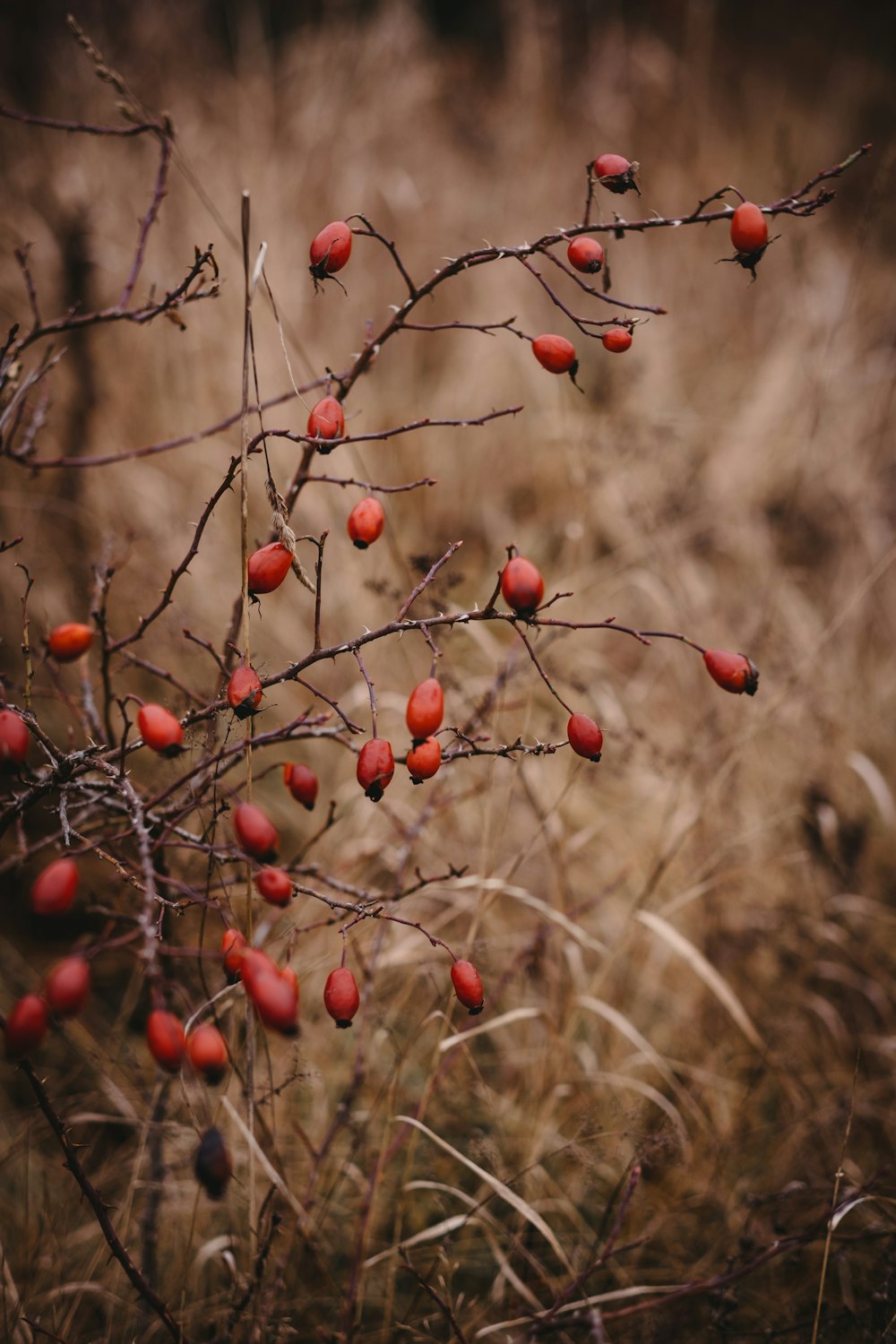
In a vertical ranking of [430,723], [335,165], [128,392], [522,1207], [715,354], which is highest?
[335,165]

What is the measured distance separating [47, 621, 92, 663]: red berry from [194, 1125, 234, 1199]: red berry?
0.48 metres

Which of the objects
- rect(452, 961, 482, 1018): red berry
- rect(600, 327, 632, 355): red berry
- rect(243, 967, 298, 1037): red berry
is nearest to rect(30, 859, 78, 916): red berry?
rect(243, 967, 298, 1037): red berry

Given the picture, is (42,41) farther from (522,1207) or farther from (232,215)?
(522,1207)

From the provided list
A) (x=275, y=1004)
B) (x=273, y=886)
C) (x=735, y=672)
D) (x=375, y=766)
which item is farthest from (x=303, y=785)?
(x=735, y=672)

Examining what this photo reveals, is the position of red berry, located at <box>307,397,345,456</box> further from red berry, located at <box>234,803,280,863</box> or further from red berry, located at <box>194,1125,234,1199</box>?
red berry, located at <box>194,1125,234,1199</box>

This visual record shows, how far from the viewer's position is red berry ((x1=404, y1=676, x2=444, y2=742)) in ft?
2.84

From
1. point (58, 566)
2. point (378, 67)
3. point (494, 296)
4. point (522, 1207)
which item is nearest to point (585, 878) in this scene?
point (522, 1207)

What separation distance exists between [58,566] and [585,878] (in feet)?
6.67

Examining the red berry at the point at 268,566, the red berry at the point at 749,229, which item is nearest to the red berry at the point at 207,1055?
the red berry at the point at 268,566

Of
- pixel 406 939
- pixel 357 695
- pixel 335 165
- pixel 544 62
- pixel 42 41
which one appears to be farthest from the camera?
pixel 544 62

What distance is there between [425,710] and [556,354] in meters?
0.49

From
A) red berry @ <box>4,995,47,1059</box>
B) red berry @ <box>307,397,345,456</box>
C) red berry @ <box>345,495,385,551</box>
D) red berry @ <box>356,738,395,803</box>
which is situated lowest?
red berry @ <box>4,995,47,1059</box>

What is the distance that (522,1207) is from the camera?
1324mm

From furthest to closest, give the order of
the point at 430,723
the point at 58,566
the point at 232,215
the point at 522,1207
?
the point at 232,215 → the point at 58,566 → the point at 522,1207 → the point at 430,723
